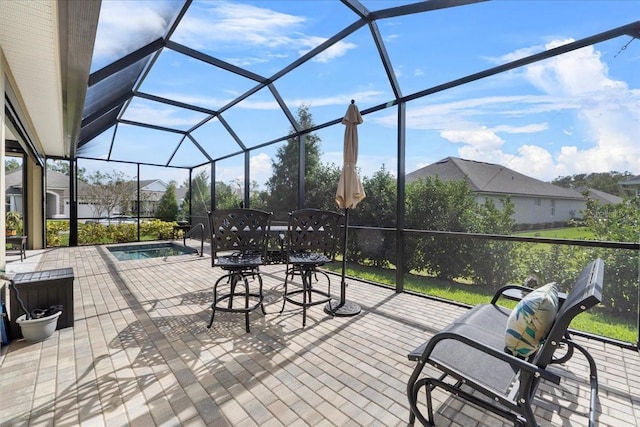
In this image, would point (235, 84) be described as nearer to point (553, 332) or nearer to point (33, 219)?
point (553, 332)

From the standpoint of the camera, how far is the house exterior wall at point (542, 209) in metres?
5.00

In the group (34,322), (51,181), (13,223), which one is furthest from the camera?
(51,181)

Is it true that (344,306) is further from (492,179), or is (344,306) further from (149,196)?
(149,196)

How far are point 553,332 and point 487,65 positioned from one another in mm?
3667

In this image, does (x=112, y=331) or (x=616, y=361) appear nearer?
(x=616, y=361)

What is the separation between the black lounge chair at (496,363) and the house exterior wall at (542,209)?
12.0ft

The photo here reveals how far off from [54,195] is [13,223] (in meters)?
2.39

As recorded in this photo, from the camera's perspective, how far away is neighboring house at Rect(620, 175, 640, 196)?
406cm

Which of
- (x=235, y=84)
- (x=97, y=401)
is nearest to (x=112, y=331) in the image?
(x=97, y=401)

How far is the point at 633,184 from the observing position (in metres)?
4.16

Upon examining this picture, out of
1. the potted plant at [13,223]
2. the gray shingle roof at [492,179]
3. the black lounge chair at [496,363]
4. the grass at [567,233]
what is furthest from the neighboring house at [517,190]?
the potted plant at [13,223]

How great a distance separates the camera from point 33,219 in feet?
29.0

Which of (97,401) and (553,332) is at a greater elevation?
(553,332)

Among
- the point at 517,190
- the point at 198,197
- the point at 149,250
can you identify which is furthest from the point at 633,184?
the point at 198,197
